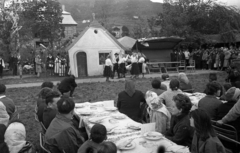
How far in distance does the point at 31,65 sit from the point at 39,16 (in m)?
15.6

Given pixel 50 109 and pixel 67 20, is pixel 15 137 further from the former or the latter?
pixel 67 20

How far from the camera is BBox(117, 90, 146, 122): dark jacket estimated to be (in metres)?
5.05

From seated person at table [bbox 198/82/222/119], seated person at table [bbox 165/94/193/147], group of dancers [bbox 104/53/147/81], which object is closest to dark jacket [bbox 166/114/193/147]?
seated person at table [bbox 165/94/193/147]

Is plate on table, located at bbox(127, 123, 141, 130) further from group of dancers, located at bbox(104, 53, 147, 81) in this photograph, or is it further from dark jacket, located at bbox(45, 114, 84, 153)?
group of dancers, located at bbox(104, 53, 147, 81)

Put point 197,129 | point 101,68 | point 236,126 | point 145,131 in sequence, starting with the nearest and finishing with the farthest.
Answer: point 197,129 < point 145,131 < point 236,126 < point 101,68

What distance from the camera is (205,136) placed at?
8.45ft

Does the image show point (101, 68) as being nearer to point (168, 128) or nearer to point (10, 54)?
point (10, 54)

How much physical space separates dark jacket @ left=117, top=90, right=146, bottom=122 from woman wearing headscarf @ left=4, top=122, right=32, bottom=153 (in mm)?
2305

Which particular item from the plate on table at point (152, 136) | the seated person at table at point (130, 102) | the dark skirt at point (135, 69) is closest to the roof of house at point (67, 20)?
the dark skirt at point (135, 69)

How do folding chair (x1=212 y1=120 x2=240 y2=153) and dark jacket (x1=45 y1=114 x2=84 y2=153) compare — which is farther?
folding chair (x1=212 y1=120 x2=240 y2=153)

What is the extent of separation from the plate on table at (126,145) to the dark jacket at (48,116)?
1574 mm

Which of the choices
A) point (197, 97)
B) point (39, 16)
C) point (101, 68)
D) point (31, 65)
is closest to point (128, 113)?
point (197, 97)

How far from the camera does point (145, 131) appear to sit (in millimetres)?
3279

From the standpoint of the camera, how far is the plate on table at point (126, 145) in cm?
279
